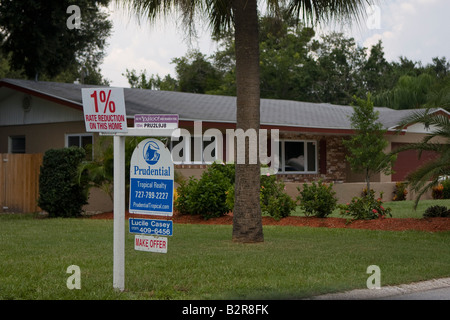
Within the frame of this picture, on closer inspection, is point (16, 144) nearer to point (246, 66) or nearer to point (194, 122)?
point (194, 122)

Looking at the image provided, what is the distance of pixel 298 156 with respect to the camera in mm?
27125

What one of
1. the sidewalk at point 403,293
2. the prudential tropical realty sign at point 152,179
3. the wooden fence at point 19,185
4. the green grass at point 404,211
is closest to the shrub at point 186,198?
the green grass at point 404,211

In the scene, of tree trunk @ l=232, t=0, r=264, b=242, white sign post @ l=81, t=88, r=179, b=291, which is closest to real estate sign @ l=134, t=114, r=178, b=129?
white sign post @ l=81, t=88, r=179, b=291

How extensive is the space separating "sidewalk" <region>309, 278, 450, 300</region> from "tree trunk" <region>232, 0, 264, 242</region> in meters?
4.16

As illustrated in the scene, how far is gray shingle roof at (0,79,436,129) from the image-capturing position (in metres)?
21.5

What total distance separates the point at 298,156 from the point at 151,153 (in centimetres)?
1994

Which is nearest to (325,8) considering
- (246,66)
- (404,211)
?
(246,66)

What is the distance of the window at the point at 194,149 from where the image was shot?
2206cm

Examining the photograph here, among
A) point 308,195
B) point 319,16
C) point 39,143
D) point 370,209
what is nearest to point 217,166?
point 308,195

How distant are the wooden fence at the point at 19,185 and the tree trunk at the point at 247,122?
10.1m

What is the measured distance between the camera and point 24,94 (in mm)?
22797

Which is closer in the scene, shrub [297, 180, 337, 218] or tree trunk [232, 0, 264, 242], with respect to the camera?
tree trunk [232, 0, 264, 242]

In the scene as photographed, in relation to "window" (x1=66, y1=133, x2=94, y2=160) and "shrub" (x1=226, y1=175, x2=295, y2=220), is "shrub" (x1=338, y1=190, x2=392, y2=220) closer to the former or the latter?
"shrub" (x1=226, y1=175, x2=295, y2=220)
